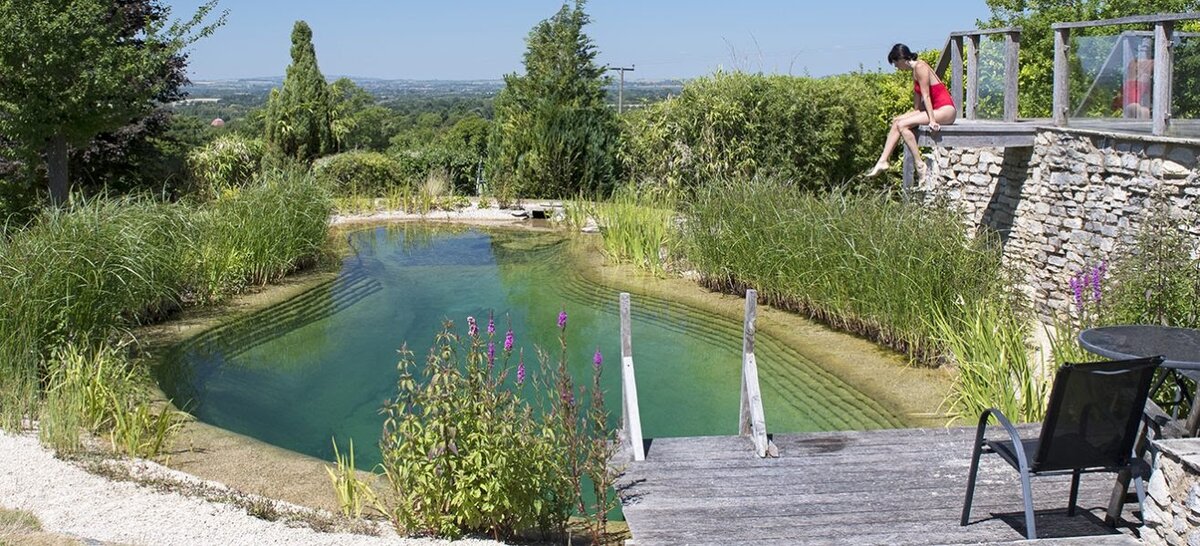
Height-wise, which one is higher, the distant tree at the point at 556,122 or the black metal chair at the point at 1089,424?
the distant tree at the point at 556,122

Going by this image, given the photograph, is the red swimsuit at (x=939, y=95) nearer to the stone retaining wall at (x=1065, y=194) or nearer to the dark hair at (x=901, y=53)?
the dark hair at (x=901, y=53)

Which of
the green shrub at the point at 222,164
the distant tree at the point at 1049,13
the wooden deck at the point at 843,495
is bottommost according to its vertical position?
the wooden deck at the point at 843,495

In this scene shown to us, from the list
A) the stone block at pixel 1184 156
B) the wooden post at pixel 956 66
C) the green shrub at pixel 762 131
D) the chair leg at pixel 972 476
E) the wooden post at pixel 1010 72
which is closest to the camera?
the chair leg at pixel 972 476

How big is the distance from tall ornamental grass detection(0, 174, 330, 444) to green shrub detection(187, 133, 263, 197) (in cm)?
384

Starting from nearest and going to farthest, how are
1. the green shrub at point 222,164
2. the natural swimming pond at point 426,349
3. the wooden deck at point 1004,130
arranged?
the natural swimming pond at point 426,349 < the wooden deck at point 1004,130 < the green shrub at point 222,164

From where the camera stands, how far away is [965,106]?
401 inches

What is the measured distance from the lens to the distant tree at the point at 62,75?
9.78 m

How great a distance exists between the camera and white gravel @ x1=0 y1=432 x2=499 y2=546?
4379 millimetres

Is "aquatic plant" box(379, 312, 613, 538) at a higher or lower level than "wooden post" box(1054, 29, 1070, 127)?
lower

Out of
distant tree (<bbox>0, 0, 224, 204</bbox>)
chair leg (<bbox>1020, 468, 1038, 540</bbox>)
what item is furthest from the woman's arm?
distant tree (<bbox>0, 0, 224, 204</bbox>)

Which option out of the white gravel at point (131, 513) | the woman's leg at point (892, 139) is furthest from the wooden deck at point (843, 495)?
the woman's leg at point (892, 139)

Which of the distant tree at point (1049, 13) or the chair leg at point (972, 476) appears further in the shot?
the distant tree at point (1049, 13)

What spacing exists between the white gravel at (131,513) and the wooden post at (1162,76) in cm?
512

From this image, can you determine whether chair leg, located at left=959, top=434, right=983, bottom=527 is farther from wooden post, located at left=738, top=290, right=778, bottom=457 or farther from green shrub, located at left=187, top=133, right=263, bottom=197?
green shrub, located at left=187, top=133, right=263, bottom=197
